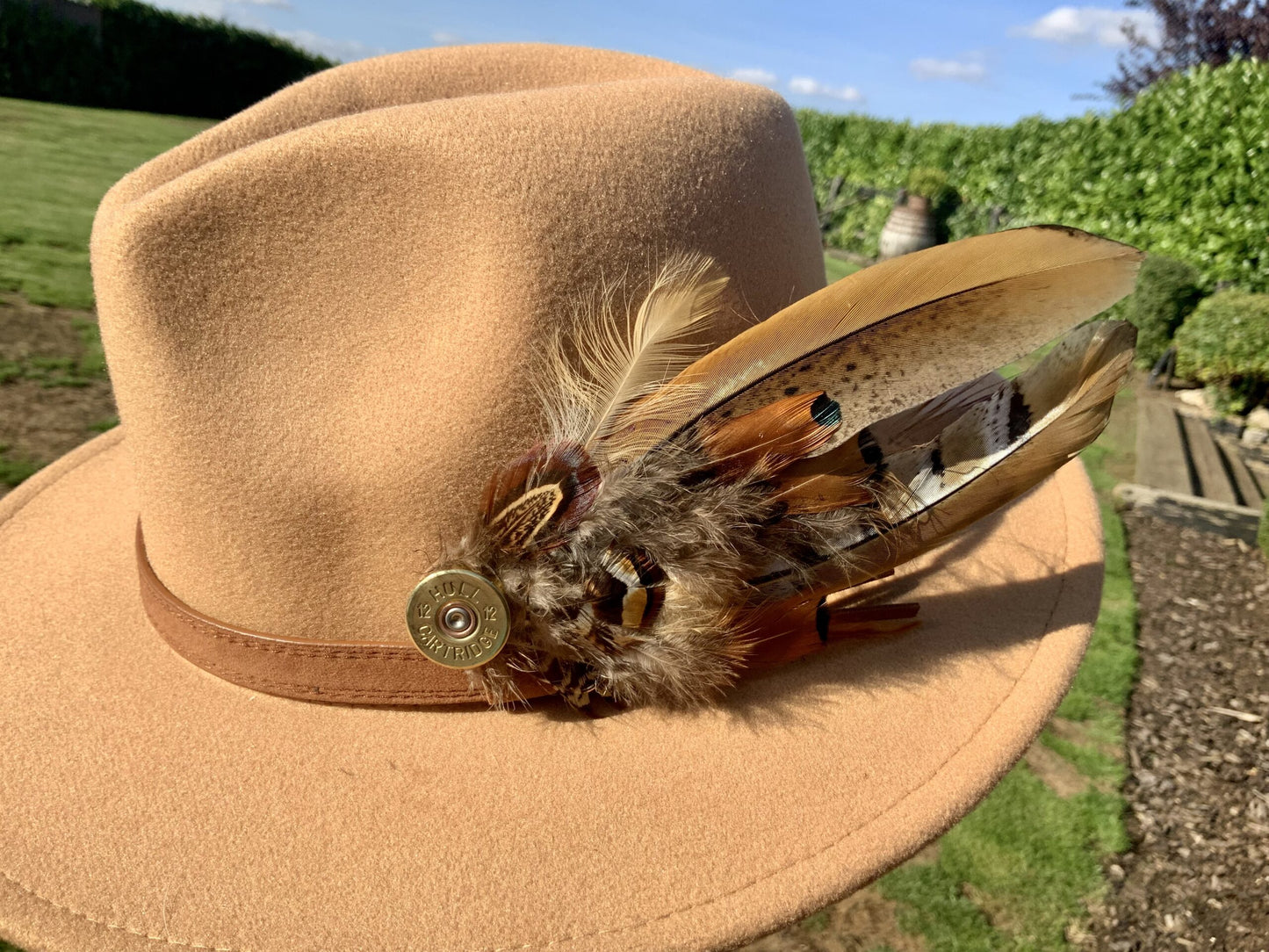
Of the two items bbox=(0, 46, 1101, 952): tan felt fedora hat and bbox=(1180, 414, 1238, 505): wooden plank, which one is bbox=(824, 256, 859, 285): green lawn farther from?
bbox=(0, 46, 1101, 952): tan felt fedora hat

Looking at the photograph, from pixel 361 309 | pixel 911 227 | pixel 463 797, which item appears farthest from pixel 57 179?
pixel 463 797

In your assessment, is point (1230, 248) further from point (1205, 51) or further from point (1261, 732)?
point (1205, 51)

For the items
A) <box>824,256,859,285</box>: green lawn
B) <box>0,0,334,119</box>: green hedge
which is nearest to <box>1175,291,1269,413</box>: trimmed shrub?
<box>824,256,859,285</box>: green lawn

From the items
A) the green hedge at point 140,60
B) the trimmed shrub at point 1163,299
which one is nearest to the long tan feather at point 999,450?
the trimmed shrub at point 1163,299

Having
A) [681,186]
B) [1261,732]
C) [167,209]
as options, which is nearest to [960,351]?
[681,186]

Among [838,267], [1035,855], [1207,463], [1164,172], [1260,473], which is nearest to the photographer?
[1035,855]

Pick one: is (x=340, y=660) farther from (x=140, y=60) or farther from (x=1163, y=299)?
(x=140, y=60)
